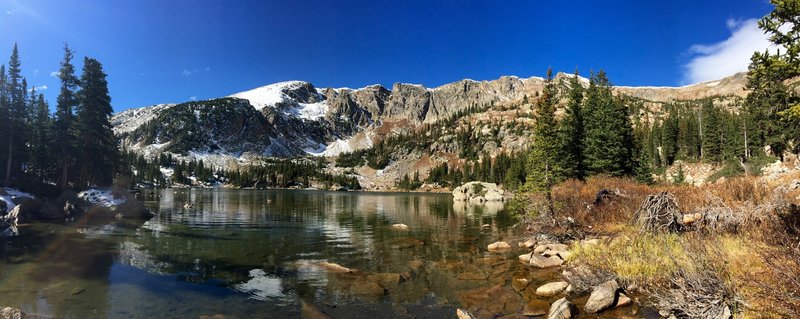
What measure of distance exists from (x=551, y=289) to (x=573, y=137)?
140 ft

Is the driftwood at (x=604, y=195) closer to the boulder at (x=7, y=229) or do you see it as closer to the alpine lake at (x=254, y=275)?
the alpine lake at (x=254, y=275)

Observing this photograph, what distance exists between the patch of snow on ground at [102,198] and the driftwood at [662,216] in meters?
59.6

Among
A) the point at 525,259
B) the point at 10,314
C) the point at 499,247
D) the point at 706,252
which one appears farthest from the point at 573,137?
the point at 10,314

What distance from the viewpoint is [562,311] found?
1350 centimetres

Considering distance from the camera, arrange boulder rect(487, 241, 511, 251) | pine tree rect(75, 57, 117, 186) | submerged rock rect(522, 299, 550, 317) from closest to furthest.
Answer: submerged rock rect(522, 299, 550, 317)
boulder rect(487, 241, 511, 251)
pine tree rect(75, 57, 117, 186)

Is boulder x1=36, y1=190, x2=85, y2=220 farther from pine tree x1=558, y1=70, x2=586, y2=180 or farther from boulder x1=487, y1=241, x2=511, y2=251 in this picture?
pine tree x1=558, y1=70, x2=586, y2=180

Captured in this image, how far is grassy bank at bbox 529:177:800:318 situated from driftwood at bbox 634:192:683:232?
0.33 meters

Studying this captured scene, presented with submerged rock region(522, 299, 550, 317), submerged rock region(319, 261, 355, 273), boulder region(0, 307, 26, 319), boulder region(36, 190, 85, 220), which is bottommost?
submerged rock region(522, 299, 550, 317)

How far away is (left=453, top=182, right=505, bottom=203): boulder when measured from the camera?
115088 millimetres

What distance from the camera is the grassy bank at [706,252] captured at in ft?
31.7

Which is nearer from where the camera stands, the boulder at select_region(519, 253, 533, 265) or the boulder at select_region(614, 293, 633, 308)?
the boulder at select_region(614, 293, 633, 308)

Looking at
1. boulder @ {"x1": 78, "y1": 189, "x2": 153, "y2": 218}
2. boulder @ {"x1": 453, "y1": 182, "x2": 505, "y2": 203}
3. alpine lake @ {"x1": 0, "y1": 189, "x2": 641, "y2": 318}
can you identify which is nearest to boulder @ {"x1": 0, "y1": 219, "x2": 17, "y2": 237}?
alpine lake @ {"x1": 0, "y1": 189, "x2": 641, "y2": 318}

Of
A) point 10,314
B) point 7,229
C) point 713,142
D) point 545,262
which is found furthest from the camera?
point 713,142

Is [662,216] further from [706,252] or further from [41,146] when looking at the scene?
[41,146]
